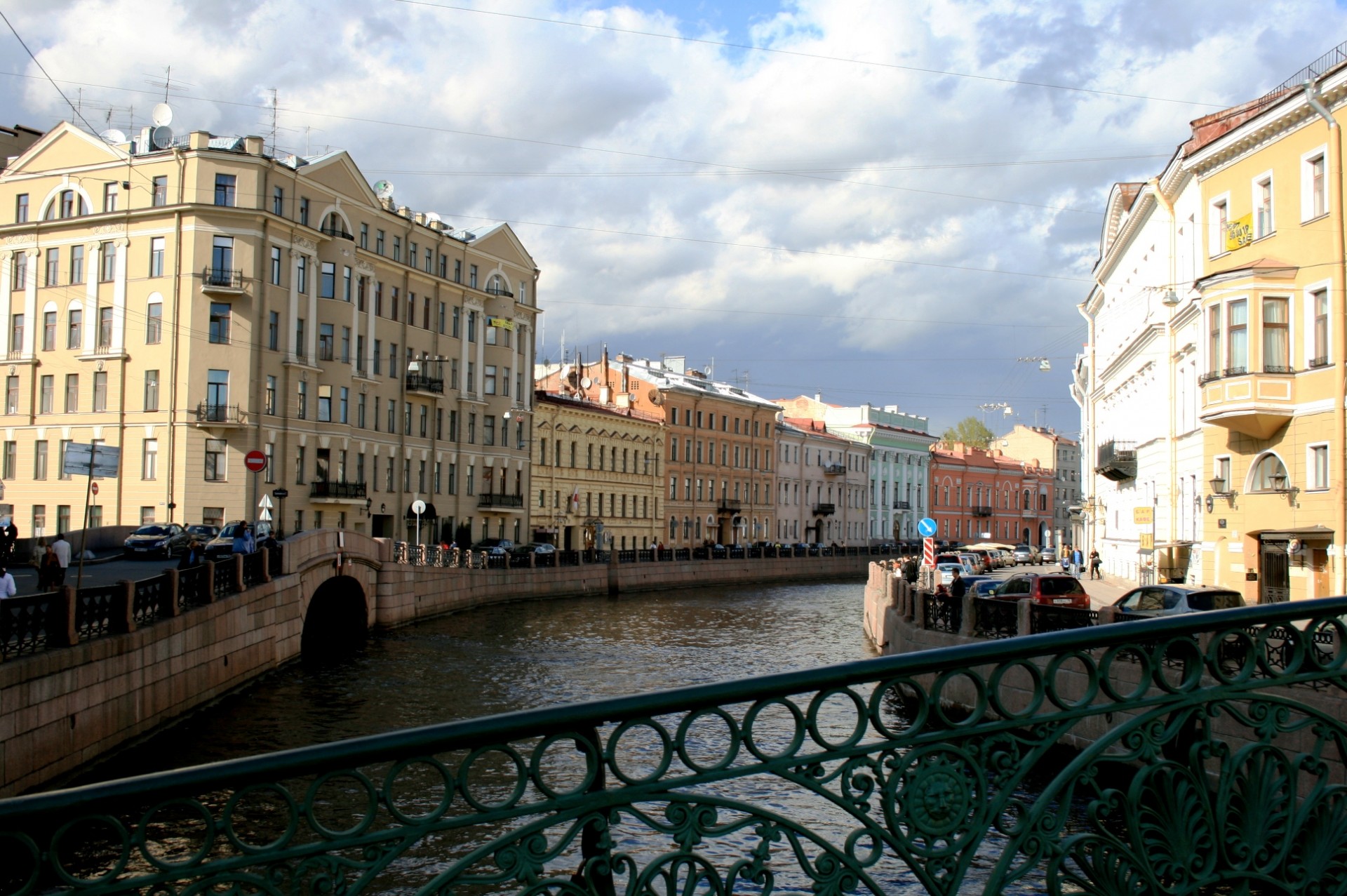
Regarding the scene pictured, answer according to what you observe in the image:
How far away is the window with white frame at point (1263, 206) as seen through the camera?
22.8 m

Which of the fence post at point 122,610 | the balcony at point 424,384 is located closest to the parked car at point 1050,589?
the fence post at point 122,610

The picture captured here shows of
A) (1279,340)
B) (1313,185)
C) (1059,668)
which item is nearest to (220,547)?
(1279,340)

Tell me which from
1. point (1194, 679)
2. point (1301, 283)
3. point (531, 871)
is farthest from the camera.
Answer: point (1301, 283)

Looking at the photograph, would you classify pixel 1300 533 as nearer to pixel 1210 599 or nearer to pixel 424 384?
pixel 1210 599

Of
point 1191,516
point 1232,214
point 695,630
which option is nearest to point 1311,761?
point 1232,214

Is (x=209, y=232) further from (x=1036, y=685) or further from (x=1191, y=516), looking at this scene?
(x=1036, y=685)

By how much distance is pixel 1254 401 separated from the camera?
2205 centimetres

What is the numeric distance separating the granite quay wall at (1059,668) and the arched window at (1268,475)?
22.6ft

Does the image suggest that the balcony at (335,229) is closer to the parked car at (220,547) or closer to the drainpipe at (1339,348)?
the parked car at (220,547)

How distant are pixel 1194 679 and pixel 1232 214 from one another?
23383 mm

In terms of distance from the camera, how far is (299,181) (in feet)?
138

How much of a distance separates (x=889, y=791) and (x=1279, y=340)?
2189cm

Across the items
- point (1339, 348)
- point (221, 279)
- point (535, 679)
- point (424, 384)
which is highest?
point (221, 279)

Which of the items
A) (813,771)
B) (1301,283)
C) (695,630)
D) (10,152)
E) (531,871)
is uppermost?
(10,152)
